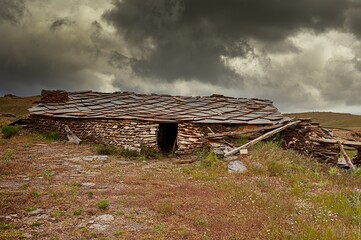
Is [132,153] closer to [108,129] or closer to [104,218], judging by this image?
[108,129]

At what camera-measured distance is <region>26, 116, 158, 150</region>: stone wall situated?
16562 millimetres

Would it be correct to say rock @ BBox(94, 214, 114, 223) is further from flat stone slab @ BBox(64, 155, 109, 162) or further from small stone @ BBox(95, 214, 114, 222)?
flat stone slab @ BBox(64, 155, 109, 162)

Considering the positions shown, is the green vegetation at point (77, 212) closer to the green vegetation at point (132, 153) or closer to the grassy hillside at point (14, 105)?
the green vegetation at point (132, 153)

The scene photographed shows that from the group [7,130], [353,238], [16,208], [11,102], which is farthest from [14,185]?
[11,102]

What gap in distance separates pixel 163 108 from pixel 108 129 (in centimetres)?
353

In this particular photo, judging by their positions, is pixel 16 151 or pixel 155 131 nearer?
pixel 16 151

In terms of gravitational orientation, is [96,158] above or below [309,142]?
below

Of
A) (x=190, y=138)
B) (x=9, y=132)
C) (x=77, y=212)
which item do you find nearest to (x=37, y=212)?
(x=77, y=212)

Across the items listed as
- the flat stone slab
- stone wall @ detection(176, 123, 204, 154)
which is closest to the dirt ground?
the flat stone slab

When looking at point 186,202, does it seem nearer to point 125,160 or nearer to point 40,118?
point 125,160

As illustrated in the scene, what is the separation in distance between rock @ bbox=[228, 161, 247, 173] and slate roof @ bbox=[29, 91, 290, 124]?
14.8 ft

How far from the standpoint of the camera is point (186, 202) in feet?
25.0

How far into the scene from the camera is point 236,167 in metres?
11.6

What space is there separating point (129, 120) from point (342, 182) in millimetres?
10393
